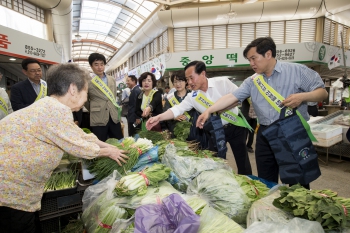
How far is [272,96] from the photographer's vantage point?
181 cm

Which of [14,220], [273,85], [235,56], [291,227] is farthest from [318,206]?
[235,56]

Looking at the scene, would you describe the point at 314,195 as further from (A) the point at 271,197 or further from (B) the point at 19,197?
(B) the point at 19,197

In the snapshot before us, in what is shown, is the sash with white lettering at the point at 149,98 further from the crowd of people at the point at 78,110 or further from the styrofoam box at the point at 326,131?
the styrofoam box at the point at 326,131

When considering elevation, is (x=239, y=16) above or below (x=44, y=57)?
above

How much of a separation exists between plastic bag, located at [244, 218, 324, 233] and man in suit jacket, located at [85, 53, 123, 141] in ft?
9.38

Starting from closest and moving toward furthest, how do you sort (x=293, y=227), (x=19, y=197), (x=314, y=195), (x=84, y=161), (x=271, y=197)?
(x=293, y=227) < (x=314, y=195) < (x=271, y=197) < (x=19, y=197) < (x=84, y=161)

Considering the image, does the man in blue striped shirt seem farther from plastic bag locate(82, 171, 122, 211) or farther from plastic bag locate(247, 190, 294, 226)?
plastic bag locate(82, 171, 122, 211)

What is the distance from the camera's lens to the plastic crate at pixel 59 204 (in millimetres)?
1654

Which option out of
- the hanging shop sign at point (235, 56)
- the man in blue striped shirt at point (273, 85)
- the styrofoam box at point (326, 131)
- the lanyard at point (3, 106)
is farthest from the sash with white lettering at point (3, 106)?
the hanging shop sign at point (235, 56)

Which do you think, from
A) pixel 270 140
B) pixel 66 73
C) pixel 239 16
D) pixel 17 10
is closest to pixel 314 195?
pixel 270 140

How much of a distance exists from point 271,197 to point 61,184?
5.14ft

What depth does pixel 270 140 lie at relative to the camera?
5.66 ft

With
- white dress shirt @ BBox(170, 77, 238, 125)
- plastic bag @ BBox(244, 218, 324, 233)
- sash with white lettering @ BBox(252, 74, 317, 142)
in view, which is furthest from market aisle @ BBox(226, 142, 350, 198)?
plastic bag @ BBox(244, 218, 324, 233)

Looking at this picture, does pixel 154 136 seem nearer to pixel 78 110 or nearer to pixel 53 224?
pixel 78 110
